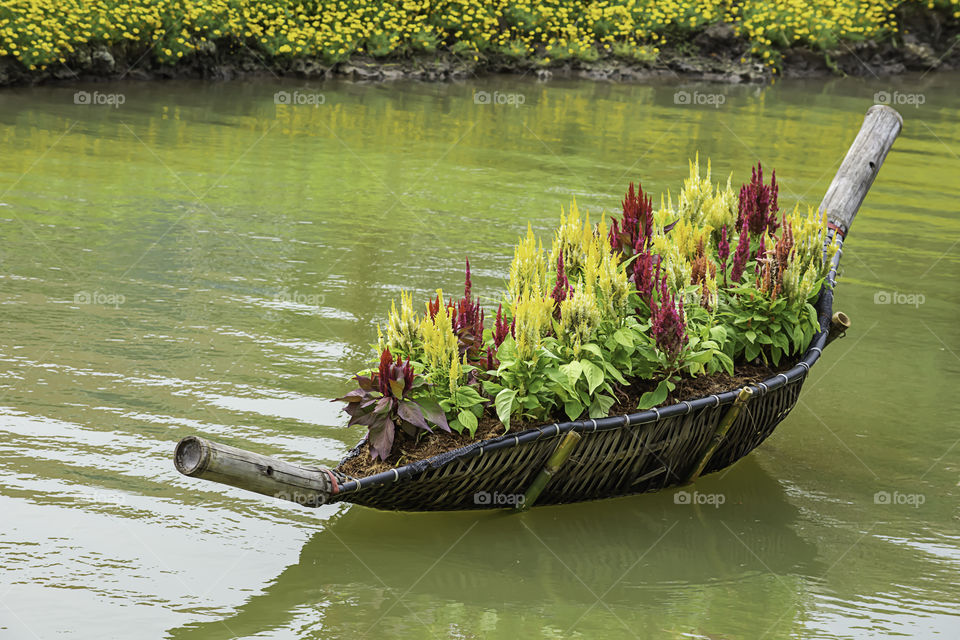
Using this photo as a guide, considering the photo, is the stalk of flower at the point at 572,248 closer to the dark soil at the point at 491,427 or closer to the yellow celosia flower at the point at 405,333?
the dark soil at the point at 491,427

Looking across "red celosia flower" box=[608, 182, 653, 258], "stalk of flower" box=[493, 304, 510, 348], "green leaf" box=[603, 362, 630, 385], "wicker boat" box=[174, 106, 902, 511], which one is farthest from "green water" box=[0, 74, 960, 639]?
"red celosia flower" box=[608, 182, 653, 258]

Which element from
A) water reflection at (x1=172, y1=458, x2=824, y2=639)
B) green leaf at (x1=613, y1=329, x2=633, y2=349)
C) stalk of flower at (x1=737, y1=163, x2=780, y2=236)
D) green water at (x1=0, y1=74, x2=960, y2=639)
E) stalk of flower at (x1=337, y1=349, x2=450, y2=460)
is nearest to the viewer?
water reflection at (x1=172, y1=458, x2=824, y2=639)

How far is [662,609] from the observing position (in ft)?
13.8

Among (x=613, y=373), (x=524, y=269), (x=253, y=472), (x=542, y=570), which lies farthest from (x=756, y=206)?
(x=253, y=472)

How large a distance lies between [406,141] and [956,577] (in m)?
9.95

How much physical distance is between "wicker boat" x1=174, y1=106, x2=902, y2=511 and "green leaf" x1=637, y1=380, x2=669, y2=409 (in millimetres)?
88

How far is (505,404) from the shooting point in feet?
14.7

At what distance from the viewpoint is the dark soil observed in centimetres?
439

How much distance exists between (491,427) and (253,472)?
1.14 meters

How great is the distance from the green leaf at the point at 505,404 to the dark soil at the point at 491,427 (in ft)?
0.37

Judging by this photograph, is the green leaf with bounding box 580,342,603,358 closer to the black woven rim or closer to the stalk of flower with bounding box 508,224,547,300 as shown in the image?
the black woven rim

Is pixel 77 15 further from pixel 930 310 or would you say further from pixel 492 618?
pixel 492 618

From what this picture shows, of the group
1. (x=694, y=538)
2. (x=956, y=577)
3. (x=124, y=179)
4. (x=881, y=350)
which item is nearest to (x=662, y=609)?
(x=694, y=538)

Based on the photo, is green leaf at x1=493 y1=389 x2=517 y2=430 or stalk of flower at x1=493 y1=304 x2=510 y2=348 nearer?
green leaf at x1=493 y1=389 x2=517 y2=430
